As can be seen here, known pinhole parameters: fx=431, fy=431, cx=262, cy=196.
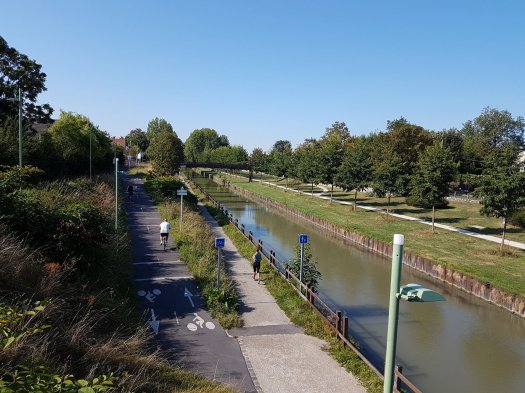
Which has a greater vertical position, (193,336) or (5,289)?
(5,289)

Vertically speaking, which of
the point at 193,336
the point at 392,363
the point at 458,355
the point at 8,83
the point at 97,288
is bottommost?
the point at 458,355

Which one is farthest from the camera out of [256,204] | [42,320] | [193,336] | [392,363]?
[256,204]

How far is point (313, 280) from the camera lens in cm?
1587

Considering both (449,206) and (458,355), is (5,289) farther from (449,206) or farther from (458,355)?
(449,206)

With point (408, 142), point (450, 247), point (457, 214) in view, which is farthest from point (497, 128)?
point (450, 247)

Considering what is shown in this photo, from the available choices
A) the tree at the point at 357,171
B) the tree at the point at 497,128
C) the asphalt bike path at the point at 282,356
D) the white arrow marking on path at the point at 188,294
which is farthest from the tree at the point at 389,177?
the tree at the point at 497,128

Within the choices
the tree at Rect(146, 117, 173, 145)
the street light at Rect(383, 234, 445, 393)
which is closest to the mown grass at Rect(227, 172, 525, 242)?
the street light at Rect(383, 234, 445, 393)

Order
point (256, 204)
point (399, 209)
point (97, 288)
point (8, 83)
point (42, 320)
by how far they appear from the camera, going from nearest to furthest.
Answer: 1. point (42, 320)
2. point (97, 288)
3. point (8, 83)
4. point (399, 209)
5. point (256, 204)

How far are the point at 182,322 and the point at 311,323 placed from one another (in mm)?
3449

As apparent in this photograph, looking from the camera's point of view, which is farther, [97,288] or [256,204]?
[256,204]

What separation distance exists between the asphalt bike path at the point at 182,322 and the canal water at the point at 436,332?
4255 mm

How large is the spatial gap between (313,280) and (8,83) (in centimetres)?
2952

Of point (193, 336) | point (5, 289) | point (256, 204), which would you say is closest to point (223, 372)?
point (193, 336)

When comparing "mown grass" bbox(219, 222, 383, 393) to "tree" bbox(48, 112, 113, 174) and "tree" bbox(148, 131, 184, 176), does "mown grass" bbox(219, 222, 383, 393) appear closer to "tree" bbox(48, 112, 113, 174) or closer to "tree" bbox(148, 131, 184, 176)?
"tree" bbox(48, 112, 113, 174)
